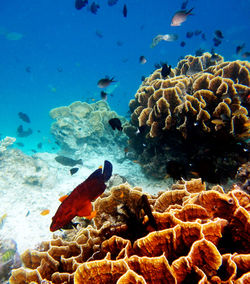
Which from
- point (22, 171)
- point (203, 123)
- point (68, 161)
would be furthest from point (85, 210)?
point (68, 161)

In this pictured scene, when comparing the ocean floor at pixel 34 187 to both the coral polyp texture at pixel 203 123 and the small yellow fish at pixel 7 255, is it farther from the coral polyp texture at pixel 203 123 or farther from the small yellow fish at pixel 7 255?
the coral polyp texture at pixel 203 123

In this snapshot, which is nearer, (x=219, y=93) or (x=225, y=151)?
(x=225, y=151)

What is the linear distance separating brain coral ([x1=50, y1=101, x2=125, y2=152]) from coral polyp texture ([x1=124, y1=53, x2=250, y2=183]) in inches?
178

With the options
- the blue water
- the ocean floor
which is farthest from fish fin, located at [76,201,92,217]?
the blue water

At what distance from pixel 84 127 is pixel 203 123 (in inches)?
309

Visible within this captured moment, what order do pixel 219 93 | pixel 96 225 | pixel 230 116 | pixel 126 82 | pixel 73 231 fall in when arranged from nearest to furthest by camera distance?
pixel 96 225, pixel 73 231, pixel 230 116, pixel 219 93, pixel 126 82

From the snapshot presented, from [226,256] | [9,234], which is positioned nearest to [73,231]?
[226,256]

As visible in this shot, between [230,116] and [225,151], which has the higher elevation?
[230,116]

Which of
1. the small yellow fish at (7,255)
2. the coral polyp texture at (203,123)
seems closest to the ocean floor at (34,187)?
the small yellow fish at (7,255)

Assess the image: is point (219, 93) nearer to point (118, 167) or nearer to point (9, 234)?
point (118, 167)

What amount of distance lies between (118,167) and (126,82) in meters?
91.7

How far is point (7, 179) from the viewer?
7738mm

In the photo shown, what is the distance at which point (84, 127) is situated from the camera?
10789 mm

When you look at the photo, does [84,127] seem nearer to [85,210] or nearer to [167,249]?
[85,210]
